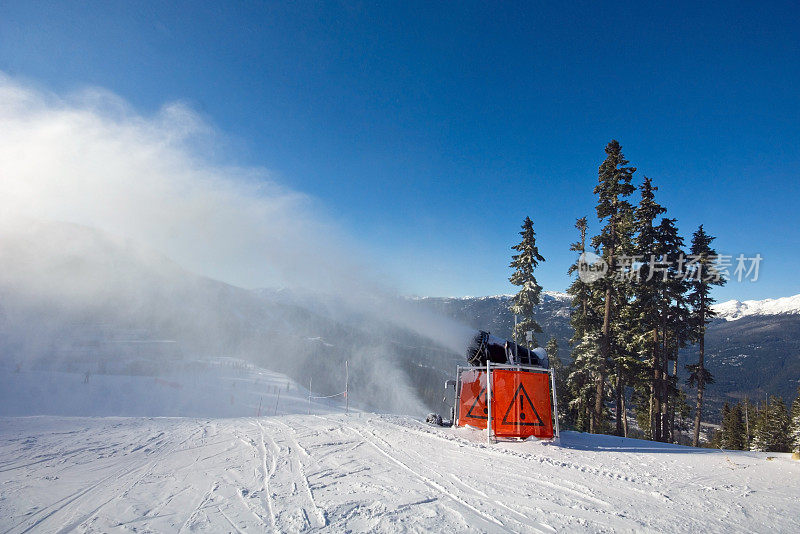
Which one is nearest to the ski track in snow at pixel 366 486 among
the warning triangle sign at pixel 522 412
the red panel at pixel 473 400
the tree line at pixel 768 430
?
the warning triangle sign at pixel 522 412

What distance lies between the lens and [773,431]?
114 ft

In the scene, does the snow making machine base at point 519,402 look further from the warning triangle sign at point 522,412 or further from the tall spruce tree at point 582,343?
the tall spruce tree at point 582,343

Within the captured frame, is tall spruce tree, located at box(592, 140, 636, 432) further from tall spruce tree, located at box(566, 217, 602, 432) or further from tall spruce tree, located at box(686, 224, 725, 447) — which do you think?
tall spruce tree, located at box(686, 224, 725, 447)

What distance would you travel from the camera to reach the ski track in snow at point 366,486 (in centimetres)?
478

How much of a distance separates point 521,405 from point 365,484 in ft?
26.2

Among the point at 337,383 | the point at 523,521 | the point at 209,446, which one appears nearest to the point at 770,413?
the point at 523,521

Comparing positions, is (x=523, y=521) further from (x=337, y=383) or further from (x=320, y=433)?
(x=337, y=383)

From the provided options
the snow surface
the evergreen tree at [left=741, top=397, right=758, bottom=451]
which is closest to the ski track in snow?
the snow surface

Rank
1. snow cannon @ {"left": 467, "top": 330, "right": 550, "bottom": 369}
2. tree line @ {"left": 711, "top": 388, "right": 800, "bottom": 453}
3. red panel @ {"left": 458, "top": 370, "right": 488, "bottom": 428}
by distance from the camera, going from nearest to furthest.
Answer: red panel @ {"left": 458, "top": 370, "right": 488, "bottom": 428} → snow cannon @ {"left": 467, "top": 330, "right": 550, "bottom": 369} → tree line @ {"left": 711, "top": 388, "right": 800, "bottom": 453}

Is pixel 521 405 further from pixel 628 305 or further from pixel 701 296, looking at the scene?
pixel 701 296

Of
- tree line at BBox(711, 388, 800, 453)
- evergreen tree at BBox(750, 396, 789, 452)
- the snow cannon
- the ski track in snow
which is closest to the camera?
the ski track in snow

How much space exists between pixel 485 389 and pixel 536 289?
14715 millimetres

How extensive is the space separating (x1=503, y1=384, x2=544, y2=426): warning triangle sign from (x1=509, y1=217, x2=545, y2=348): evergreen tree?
12.9m

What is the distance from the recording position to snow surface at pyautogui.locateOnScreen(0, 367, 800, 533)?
4.80 metres
